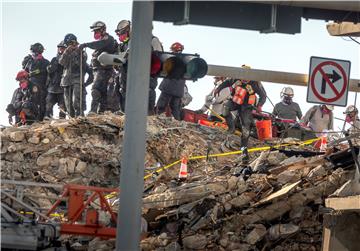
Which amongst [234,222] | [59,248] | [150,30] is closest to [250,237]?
[234,222]

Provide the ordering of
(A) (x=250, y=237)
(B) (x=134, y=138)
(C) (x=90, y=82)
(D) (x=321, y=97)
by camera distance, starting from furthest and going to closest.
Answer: (C) (x=90, y=82)
(A) (x=250, y=237)
(D) (x=321, y=97)
(B) (x=134, y=138)

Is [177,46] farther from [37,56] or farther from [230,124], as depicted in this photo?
[37,56]

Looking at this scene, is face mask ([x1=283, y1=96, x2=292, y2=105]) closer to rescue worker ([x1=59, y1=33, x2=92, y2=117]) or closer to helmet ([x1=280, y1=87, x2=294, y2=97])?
helmet ([x1=280, y1=87, x2=294, y2=97])

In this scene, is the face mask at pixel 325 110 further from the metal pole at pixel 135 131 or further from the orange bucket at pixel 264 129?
the metal pole at pixel 135 131

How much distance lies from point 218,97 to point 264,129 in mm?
1430

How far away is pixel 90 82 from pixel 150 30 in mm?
11079

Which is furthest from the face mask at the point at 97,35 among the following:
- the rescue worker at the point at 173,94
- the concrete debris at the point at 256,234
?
the concrete debris at the point at 256,234

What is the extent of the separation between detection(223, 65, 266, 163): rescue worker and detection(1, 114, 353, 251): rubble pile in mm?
1902

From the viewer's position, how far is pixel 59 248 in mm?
16438

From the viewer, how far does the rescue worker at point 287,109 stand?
27.4 m

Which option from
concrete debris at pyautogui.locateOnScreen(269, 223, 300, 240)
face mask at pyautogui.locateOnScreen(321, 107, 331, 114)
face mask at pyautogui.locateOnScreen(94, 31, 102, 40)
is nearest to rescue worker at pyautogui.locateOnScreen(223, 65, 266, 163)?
face mask at pyautogui.locateOnScreen(321, 107, 331, 114)

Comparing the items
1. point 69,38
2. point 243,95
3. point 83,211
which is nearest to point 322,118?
point 243,95

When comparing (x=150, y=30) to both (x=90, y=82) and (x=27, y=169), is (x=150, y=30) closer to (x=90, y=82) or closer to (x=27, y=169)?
(x=27, y=169)

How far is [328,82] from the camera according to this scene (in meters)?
17.9
